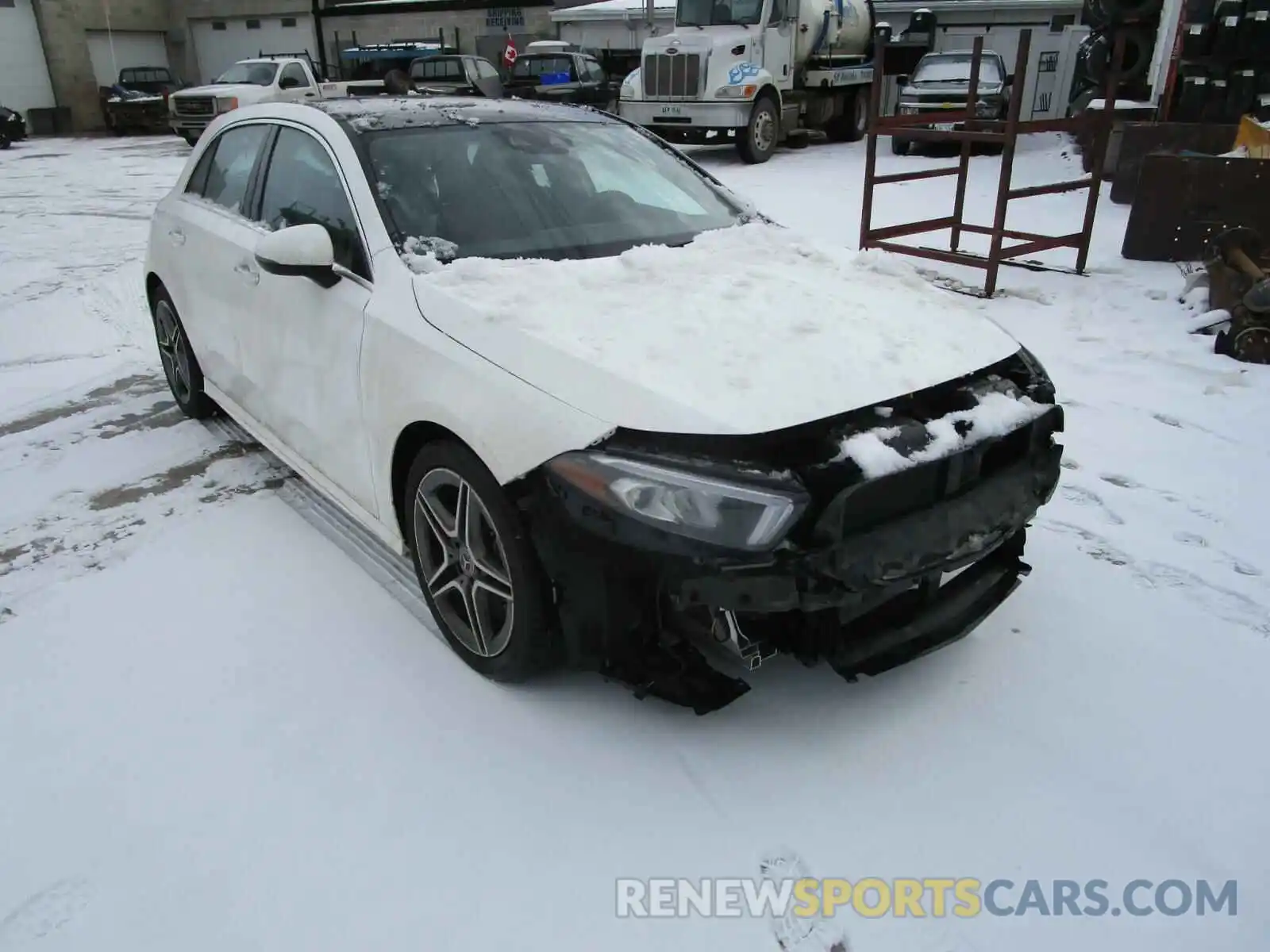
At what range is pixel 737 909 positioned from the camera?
6.62 feet

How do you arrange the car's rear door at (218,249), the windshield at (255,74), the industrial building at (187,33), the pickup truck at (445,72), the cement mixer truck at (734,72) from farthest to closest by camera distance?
1. the industrial building at (187,33)
2. the pickup truck at (445,72)
3. the windshield at (255,74)
4. the cement mixer truck at (734,72)
5. the car's rear door at (218,249)

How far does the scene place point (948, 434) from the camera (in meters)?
2.31

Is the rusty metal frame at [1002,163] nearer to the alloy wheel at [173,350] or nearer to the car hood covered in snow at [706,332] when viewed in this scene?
the car hood covered in snow at [706,332]

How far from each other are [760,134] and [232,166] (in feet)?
41.9

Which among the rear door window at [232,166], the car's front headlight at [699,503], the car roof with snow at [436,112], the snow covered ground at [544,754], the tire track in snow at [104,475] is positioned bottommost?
the snow covered ground at [544,754]

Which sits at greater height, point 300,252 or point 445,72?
point 445,72

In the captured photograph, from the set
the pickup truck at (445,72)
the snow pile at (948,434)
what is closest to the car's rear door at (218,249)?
the snow pile at (948,434)

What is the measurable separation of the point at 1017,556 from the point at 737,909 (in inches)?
55.8

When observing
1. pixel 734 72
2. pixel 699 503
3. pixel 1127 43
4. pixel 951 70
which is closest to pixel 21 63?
pixel 734 72

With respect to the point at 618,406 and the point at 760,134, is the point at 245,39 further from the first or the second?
the point at 618,406

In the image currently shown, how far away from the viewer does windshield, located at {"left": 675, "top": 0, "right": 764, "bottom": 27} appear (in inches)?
604

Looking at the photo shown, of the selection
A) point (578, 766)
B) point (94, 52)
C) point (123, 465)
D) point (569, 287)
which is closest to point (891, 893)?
point (578, 766)

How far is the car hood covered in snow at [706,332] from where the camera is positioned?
2199mm

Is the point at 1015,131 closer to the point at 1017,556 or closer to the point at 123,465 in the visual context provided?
the point at 1017,556
